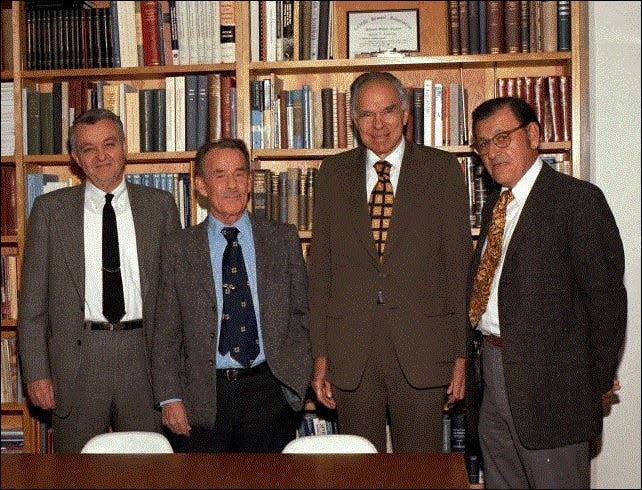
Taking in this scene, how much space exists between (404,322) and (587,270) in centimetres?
73

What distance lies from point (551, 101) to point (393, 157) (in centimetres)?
110

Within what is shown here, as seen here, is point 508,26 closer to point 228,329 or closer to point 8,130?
point 228,329

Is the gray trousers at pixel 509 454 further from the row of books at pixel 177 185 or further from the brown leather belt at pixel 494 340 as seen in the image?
the row of books at pixel 177 185

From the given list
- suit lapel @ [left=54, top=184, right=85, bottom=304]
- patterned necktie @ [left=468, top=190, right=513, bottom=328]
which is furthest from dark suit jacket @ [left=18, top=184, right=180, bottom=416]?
patterned necktie @ [left=468, top=190, right=513, bottom=328]

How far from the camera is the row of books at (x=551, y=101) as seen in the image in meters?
3.99

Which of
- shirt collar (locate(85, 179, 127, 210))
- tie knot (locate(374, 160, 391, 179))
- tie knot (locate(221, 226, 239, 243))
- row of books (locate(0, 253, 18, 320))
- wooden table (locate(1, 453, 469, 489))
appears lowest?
wooden table (locate(1, 453, 469, 489))

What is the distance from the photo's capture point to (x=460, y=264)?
322 centimetres

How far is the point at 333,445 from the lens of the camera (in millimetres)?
2504

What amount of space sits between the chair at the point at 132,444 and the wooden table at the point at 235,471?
0.19 meters

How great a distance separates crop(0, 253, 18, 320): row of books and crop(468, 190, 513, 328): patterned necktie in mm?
2382

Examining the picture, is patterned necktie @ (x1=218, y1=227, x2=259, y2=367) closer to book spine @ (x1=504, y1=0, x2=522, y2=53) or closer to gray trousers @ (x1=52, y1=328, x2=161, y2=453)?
gray trousers @ (x1=52, y1=328, x2=161, y2=453)

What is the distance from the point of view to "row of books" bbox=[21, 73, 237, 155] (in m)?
4.13

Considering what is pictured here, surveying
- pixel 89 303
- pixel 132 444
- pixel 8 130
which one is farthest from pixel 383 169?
pixel 8 130

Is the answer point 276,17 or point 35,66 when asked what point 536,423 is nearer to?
point 276,17
